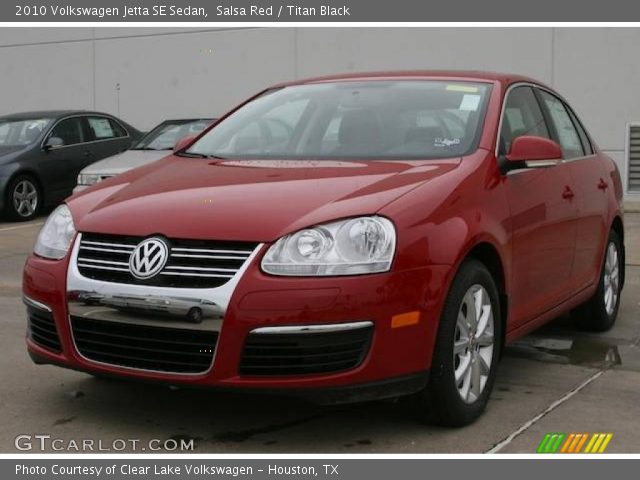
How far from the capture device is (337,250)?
3.62 metres

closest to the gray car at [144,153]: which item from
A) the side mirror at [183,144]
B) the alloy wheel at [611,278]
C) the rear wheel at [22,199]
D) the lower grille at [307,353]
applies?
the rear wheel at [22,199]

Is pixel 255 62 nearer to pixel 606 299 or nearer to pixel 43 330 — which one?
pixel 606 299

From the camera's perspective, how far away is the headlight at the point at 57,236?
404cm

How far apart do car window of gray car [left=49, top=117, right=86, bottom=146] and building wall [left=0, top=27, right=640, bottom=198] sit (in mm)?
3073

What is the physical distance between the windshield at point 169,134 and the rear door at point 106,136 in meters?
1.91

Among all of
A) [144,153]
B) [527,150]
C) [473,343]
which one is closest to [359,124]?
[527,150]

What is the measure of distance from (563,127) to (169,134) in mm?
6707

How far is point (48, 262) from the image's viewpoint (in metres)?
4.04

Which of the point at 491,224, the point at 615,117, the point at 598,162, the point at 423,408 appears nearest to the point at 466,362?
the point at 423,408

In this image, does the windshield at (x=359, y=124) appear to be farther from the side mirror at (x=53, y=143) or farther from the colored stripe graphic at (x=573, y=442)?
the side mirror at (x=53, y=143)

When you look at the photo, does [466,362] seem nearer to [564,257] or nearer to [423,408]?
[423,408]

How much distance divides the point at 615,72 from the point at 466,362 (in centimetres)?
996

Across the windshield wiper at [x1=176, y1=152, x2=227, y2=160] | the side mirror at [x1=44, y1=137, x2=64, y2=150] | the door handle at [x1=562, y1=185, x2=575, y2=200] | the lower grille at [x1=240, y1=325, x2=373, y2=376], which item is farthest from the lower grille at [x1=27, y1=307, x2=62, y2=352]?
the side mirror at [x1=44, y1=137, x2=64, y2=150]
